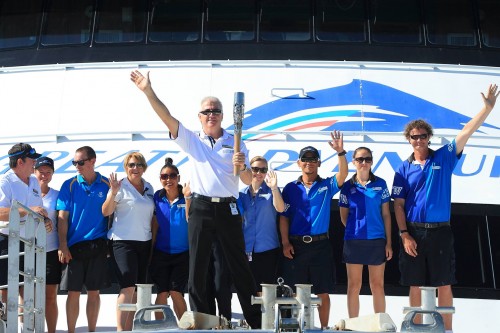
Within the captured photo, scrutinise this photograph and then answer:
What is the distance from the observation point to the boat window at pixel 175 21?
10.3 meters

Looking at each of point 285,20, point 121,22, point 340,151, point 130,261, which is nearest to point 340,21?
point 285,20

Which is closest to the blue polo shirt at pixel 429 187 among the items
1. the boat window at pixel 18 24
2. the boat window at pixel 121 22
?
the boat window at pixel 121 22

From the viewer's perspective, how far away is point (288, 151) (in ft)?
30.3

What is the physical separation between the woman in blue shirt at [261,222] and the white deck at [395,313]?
0.36 meters

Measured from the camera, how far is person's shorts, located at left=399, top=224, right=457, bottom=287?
25.7ft

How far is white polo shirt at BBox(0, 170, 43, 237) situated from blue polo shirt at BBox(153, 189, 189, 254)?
97 cm

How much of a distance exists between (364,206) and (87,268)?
7.36ft

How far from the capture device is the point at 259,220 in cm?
829

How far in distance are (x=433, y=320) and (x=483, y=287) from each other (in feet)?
7.53

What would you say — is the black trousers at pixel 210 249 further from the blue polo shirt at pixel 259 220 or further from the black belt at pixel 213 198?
the blue polo shirt at pixel 259 220

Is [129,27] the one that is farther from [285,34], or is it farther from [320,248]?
[320,248]

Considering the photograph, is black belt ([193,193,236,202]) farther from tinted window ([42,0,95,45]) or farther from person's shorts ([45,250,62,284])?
tinted window ([42,0,95,45])

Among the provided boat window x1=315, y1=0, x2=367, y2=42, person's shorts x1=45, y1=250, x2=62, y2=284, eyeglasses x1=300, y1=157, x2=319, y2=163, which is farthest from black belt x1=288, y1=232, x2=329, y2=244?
boat window x1=315, y1=0, x2=367, y2=42

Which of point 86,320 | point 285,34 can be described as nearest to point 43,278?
point 86,320
